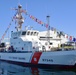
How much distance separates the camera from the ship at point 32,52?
95.7 ft

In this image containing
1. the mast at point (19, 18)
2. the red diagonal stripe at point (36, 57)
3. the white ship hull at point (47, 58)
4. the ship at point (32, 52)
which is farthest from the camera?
the mast at point (19, 18)

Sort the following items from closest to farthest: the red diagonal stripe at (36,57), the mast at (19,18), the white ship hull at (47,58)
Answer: the white ship hull at (47,58) → the red diagonal stripe at (36,57) → the mast at (19,18)

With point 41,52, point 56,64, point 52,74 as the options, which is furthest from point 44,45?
point 52,74

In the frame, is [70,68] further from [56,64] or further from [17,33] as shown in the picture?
[17,33]

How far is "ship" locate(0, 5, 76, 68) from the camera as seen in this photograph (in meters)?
29.2

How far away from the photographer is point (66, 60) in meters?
28.9

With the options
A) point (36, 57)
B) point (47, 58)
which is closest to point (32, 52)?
point (36, 57)

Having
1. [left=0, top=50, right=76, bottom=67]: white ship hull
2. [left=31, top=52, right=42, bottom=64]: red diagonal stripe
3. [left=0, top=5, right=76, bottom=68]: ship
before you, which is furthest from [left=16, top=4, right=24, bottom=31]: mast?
[left=31, top=52, right=42, bottom=64]: red diagonal stripe

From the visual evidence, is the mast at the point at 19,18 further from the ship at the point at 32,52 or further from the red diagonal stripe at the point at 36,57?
the red diagonal stripe at the point at 36,57

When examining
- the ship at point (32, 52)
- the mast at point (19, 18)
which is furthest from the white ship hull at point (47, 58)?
the mast at point (19, 18)

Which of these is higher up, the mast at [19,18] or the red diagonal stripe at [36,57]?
the mast at [19,18]

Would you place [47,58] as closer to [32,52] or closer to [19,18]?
[32,52]

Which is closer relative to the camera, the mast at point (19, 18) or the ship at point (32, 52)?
the ship at point (32, 52)

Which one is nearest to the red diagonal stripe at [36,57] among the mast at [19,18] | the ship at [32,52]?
the ship at [32,52]
